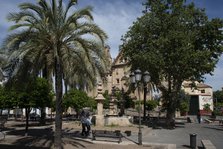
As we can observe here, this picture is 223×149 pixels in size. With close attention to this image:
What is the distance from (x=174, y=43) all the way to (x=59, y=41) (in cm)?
1707

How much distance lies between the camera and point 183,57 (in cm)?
2919

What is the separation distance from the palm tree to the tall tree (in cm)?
1499

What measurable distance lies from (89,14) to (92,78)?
3.11 metres

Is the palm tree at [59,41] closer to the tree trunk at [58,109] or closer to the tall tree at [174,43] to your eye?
the tree trunk at [58,109]

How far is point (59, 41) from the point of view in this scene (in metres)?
15.3

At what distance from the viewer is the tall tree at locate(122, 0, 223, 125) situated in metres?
29.8

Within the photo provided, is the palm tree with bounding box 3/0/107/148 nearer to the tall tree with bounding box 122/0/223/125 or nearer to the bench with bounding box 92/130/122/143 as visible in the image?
the bench with bounding box 92/130/122/143

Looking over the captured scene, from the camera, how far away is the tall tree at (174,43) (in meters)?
29.8

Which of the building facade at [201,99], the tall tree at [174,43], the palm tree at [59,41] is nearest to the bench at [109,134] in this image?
the palm tree at [59,41]

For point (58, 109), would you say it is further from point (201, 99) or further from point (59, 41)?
point (201, 99)

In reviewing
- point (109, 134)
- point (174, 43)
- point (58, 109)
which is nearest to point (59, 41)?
point (58, 109)

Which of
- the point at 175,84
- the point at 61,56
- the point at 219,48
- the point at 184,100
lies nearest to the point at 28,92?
the point at 61,56

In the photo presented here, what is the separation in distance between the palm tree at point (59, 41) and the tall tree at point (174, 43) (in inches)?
590

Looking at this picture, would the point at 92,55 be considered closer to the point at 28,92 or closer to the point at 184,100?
the point at 28,92
